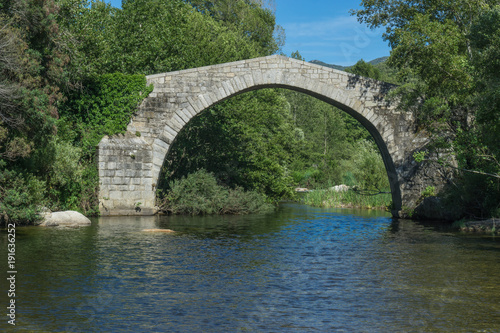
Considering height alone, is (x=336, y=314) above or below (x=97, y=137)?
below

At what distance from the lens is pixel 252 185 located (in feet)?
71.6

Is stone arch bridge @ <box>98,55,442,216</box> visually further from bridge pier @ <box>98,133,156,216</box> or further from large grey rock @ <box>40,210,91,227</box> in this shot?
large grey rock @ <box>40,210,91,227</box>

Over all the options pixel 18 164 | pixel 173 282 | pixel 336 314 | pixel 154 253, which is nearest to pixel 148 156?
pixel 18 164

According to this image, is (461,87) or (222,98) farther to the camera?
(222,98)

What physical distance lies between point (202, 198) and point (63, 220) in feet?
17.5

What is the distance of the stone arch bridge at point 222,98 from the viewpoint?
1750cm

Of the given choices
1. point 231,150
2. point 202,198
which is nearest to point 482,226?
point 202,198

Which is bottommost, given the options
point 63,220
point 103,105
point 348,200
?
point 63,220

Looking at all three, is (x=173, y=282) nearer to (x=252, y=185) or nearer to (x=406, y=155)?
(x=406, y=155)

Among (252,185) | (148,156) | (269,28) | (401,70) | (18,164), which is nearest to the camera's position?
(18,164)

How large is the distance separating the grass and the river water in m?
9.17

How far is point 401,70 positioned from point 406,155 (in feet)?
8.88

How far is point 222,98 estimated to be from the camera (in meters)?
17.8

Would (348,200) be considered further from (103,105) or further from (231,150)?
(103,105)
